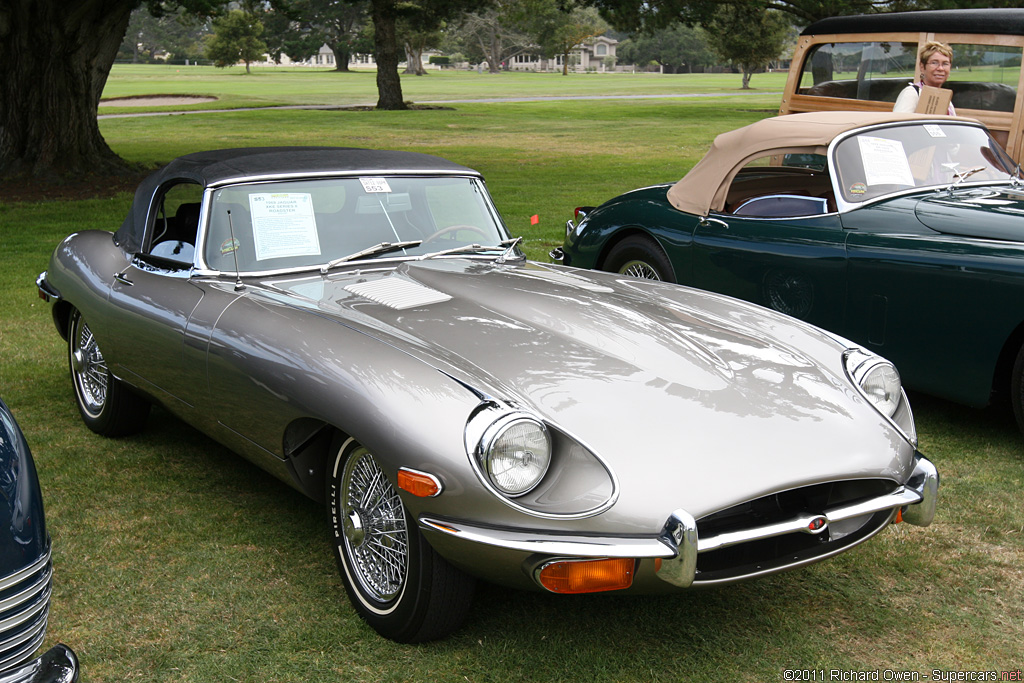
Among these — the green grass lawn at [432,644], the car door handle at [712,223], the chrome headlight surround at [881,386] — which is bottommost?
the green grass lawn at [432,644]

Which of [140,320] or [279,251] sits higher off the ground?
[279,251]

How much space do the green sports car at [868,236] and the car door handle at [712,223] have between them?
0.01 m

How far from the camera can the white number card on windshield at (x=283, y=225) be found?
4.04m

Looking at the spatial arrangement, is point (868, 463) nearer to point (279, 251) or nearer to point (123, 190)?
point (279, 251)

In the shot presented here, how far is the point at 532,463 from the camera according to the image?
2.74 meters

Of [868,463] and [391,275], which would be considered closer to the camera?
[868,463]

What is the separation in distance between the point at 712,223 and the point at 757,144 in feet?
1.81

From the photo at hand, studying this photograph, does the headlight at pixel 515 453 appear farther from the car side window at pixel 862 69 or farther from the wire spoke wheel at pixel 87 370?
the car side window at pixel 862 69

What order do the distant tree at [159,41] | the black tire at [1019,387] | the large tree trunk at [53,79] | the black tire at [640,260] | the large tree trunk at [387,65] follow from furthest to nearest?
the distant tree at [159,41] → the large tree trunk at [387,65] → the large tree trunk at [53,79] → the black tire at [640,260] → the black tire at [1019,387]

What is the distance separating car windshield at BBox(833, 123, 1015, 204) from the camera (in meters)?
5.36

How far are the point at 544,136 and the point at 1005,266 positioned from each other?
852 inches

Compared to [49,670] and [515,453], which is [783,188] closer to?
[515,453]

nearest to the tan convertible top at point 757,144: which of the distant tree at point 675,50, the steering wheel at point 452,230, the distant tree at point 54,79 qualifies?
the steering wheel at point 452,230

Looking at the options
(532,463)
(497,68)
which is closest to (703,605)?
(532,463)
